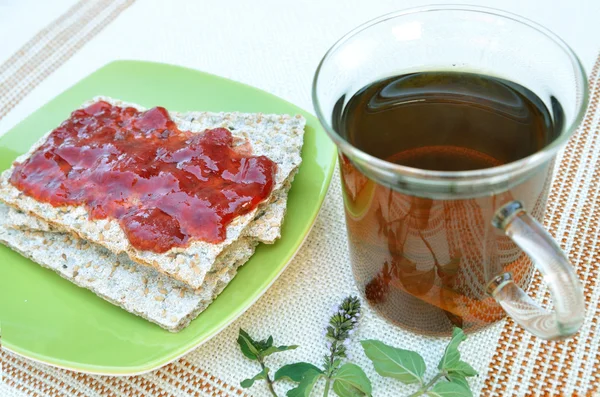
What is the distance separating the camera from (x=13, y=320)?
153 cm

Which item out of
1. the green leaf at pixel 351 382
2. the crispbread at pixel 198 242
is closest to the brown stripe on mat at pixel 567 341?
the green leaf at pixel 351 382

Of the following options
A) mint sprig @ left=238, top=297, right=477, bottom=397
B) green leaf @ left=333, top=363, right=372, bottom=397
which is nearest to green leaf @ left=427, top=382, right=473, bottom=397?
mint sprig @ left=238, top=297, right=477, bottom=397

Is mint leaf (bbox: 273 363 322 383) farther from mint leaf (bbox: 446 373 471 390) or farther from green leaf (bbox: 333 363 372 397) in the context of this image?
mint leaf (bbox: 446 373 471 390)

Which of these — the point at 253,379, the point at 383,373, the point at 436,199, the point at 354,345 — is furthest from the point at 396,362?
the point at 436,199

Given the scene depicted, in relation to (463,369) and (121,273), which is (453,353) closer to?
(463,369)

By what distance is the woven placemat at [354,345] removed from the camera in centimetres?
139

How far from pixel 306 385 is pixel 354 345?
219 mm

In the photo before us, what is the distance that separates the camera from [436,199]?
108 cm

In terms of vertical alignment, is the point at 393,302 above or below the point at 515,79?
below

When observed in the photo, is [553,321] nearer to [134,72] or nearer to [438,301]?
[438,301]

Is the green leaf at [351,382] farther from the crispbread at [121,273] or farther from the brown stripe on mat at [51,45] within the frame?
the brown stripe on mat at [51,45]

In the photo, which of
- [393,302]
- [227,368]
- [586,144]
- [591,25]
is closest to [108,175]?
[227,368]

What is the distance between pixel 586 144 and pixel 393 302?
80cm

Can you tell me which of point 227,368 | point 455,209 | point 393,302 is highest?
point 455,209
